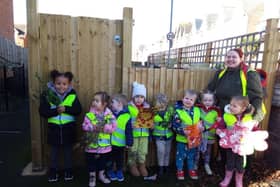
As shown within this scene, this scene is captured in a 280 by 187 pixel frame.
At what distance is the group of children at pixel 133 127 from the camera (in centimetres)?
294

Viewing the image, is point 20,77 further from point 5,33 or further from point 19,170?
point 19,170

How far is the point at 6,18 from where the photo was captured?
12555mm

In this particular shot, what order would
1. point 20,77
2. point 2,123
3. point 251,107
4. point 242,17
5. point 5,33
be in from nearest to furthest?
point 251,107 < point 2,123 < point 20,77 < point 5,33 < point 242,17

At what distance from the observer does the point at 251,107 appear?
2.93 m

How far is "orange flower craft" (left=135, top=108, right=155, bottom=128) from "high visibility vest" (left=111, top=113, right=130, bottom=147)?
23 centimetres

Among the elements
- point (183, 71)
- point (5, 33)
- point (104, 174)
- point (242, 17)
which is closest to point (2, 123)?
point (104, 174)

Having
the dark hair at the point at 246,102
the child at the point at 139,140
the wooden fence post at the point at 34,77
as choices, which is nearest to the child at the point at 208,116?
the dark hair at the point at 246,102

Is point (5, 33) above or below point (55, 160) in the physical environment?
above

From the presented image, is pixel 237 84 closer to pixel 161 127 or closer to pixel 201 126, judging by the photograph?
pixel 201 126

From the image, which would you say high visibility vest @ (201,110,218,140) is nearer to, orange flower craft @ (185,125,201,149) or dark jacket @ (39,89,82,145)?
orange flower craft @ (185,125,201,149)

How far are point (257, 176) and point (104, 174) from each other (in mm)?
2315

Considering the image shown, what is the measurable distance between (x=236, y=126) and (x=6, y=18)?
1391 cm

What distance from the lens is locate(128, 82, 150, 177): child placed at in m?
3.21

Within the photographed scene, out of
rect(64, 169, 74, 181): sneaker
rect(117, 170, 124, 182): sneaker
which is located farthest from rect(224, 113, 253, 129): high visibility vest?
rect(64, 169, 74, 181): sneaker
